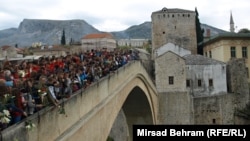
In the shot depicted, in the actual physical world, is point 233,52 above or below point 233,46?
below

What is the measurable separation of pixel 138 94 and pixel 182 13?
93.2 ft

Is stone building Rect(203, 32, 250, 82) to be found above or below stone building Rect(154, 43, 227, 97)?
above

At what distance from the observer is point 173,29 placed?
56406mm

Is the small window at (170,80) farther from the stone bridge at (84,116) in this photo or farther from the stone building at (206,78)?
the stone bridge at (84,116)

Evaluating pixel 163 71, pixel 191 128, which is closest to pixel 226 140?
pixel 191 128

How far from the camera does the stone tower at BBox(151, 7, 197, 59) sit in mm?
56156

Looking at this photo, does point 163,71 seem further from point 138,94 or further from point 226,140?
point 226,140

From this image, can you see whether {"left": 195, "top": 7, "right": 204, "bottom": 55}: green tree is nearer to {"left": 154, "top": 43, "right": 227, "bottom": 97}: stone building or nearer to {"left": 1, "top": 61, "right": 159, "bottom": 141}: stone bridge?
{"left": 154, "top": 43, "right": 227, "bottom": 97}: stone building

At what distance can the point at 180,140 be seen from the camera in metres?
12.7

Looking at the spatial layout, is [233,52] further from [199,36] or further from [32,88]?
[32,88]

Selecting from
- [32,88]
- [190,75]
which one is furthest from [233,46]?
[32,88]

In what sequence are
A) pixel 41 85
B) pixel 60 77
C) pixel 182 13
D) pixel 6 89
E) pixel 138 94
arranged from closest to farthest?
pixel 6 89, pixel 41 85, pixel 60 77, pixel 138 94, pixel 182 13

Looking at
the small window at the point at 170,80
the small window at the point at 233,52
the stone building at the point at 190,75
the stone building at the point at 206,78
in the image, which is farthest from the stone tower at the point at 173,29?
the small window at the point at 170,80

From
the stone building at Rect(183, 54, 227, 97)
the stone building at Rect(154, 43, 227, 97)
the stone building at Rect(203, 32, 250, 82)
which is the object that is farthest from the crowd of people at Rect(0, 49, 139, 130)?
the stone building at Rect(203, 32, 250, 82)
